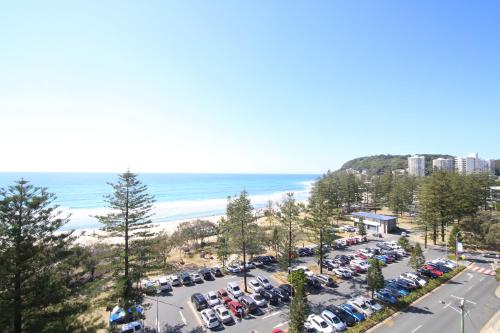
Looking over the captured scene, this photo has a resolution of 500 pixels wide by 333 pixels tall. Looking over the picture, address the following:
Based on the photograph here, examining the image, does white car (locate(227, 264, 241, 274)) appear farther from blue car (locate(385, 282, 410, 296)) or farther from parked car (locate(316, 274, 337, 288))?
blue car (locate(385, 282, 410, 296))

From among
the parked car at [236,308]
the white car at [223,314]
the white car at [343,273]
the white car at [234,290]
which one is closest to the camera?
the white car at [223,314]

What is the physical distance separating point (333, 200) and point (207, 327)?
60404 millimetres

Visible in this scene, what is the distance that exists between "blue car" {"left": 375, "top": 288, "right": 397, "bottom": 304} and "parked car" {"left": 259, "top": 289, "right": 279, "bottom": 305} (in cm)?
1011

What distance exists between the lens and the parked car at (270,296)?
977 inches

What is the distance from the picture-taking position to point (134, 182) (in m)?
21.8

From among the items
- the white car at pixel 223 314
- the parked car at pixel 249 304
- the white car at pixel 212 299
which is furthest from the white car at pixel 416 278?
the white car at pixel 212 299

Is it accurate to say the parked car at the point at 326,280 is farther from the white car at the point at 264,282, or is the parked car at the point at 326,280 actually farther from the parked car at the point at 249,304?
the parked car at the point at 249,304

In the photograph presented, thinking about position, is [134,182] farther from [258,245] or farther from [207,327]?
[258,245]

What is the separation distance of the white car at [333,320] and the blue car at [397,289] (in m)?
9.09

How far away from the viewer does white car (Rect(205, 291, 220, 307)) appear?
80.5ft

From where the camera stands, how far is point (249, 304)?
23359 millimetres

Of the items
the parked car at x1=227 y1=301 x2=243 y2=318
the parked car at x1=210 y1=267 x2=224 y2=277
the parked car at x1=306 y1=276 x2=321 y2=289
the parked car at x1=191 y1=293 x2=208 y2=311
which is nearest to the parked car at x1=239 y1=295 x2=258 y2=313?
the parked car at x1=227 y1=301 x2=243 y2=318

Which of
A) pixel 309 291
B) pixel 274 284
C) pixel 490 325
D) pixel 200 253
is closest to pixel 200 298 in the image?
pixel 274 284

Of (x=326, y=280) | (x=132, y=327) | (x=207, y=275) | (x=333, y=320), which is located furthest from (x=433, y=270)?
(x=132, y=327)
